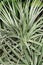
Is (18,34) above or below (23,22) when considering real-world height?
below

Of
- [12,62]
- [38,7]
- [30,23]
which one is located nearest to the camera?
[12,62]

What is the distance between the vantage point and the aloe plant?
1572mm

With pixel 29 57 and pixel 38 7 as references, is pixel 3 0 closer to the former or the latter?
pixel 38 7

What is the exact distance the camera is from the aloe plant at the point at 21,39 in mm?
1572

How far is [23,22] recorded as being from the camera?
1.76 metres

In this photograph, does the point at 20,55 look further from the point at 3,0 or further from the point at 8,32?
the point at 3,0

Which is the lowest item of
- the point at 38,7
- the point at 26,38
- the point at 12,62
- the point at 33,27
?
the point at 12,62

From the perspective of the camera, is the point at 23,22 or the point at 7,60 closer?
the point at 7,60

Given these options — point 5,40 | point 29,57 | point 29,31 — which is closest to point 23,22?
point 29,31

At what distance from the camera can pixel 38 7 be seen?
204 cm

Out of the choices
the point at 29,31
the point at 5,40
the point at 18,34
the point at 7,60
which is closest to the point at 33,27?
the point at 29,31

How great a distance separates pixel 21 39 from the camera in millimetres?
1692

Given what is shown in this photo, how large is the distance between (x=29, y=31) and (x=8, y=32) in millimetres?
199

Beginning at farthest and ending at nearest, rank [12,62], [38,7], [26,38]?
[38,7] < [26,38] < [12,62]
